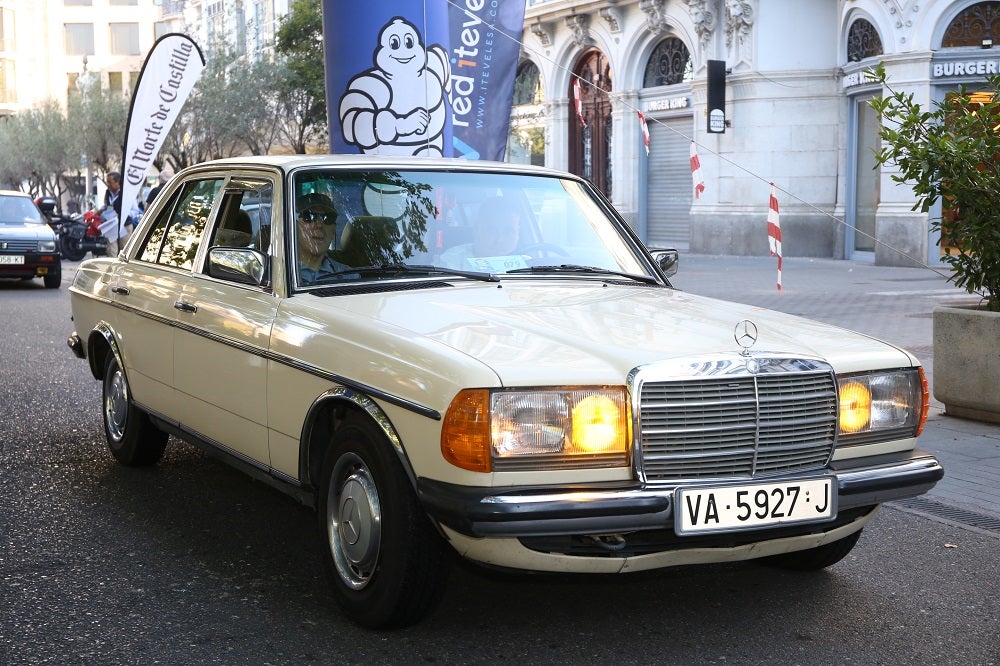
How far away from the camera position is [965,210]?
780 cm

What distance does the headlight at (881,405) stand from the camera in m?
4.09

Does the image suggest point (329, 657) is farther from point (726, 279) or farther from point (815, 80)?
point (815, 80)

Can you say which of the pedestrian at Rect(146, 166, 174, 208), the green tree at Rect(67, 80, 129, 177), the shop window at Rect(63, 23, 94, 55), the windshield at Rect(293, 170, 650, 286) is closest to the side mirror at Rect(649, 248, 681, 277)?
the windshield at Rect(293, 170, 650, 286)

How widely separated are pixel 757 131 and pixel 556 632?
23209mm

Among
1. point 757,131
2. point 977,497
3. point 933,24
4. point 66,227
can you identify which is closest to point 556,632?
point 977,497

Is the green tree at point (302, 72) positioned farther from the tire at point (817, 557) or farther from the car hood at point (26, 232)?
the tire at point (817, 557)

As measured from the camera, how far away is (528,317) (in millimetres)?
4250

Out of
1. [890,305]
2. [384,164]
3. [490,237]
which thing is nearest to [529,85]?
[890,305]

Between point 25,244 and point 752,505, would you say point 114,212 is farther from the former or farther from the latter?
point 752,505

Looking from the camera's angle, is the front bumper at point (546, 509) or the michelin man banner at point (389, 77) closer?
the front bumper at point (546, 509)

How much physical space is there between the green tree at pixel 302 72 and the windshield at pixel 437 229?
38762 mm

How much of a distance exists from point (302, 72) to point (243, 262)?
40908 millimetres

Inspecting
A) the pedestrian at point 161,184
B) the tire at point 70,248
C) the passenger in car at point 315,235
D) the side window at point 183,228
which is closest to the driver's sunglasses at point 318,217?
the passenger in car at point 315,235

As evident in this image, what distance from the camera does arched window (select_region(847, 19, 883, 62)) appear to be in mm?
23888
